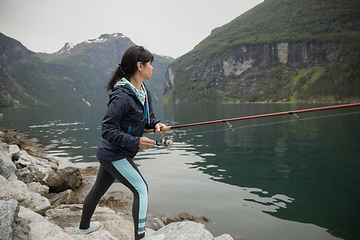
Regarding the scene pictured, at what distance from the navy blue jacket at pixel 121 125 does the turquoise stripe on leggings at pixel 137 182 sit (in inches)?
4.5

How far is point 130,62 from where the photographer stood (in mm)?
3398

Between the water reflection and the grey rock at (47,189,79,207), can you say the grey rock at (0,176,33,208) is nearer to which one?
the grey rock at (47,189,79,207)

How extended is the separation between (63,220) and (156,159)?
10004 millimetres


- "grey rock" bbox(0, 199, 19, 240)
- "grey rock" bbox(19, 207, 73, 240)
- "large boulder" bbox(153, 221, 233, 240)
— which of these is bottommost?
"large boulder" bbox(153, 221, 233, 240)

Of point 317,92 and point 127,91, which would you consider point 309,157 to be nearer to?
point 127,91

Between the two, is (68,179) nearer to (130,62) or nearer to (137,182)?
(137,182)

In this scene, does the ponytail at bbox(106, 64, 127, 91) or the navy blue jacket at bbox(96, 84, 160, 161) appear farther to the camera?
the ponytail at bbox(106, 64, 127, 91)

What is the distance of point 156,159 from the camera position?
48.6ft

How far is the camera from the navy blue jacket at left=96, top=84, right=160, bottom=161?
2.98 metres

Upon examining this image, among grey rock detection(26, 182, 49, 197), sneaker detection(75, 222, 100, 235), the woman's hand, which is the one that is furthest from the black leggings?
grey rock detection(26, 182, 49, 197)

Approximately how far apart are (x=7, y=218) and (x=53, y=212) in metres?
3.64

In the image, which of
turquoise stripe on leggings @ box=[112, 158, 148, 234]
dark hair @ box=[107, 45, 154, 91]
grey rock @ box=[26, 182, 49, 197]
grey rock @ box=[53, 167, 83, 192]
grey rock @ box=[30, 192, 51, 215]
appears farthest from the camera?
grey rock @ box=[53, 167, 83, 192]

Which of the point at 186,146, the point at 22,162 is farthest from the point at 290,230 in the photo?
the point at 186,146

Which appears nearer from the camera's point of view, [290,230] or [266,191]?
[290,230]
